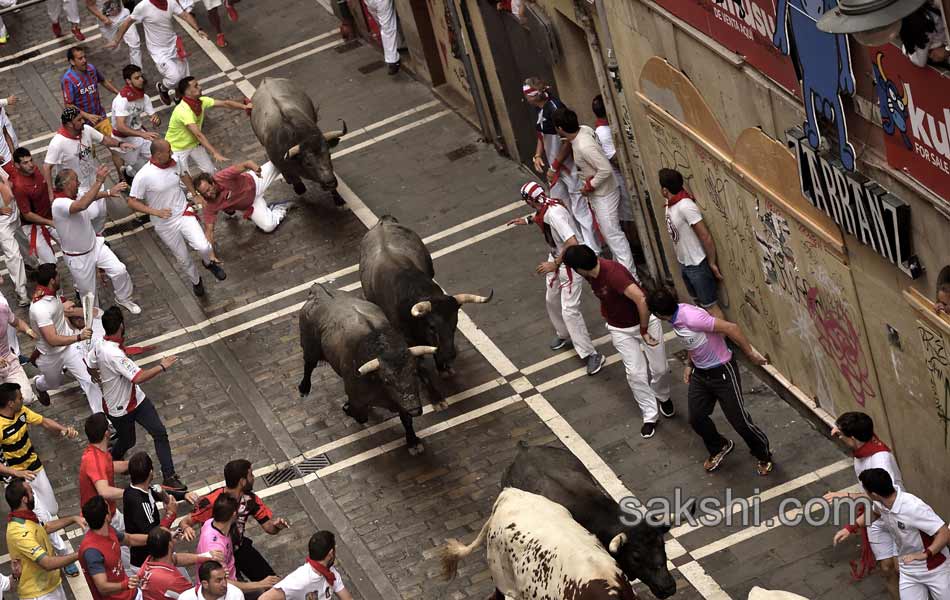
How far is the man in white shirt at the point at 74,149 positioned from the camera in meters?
23.3

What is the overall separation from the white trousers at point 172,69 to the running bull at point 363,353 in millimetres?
9575

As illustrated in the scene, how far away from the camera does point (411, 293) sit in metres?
19.4

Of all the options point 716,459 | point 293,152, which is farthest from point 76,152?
point 716,459

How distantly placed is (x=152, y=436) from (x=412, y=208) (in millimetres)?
6207

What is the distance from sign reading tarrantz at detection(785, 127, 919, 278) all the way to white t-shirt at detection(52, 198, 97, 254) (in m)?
10.5

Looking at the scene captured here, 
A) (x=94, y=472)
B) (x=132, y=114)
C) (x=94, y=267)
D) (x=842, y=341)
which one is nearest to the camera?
(x=842, y=341)

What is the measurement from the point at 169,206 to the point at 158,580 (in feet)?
26.4

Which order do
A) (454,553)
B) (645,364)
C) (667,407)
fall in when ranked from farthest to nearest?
(667,407)
(645,364)
(454,553)

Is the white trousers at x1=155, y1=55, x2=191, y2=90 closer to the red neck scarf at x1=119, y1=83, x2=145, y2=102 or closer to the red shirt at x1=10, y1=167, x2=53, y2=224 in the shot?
the red neck scarf at x1=119, y1=83, x2=145, y2=102

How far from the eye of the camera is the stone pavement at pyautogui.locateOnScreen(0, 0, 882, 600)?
1689 cm

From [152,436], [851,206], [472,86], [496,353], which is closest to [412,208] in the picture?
[472,86]

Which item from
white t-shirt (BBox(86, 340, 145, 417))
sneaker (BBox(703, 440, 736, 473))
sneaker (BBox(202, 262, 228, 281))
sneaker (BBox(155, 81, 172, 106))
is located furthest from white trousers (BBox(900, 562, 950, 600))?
A: sneaker (BBox(155, 81, 172, 106))

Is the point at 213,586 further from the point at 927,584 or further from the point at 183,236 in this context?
the point at 183,236

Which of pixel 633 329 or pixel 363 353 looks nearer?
pixel 633 329
